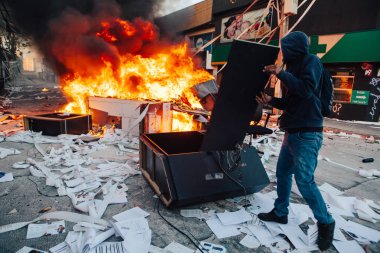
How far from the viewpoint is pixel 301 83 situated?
A: 2404 millimetres

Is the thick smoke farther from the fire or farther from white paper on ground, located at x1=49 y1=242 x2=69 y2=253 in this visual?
white paper on ground, located at x1=49 y1=242 x2=69 y2=253

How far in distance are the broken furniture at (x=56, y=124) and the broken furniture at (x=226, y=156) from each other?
4.22 meters

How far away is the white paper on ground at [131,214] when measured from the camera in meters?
3.03

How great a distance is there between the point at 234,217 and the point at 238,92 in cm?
160

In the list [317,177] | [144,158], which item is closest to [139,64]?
[144,158]

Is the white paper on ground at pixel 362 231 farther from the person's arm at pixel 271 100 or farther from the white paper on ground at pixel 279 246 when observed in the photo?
the person's arm at pixel 271 100

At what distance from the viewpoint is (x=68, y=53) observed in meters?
10.8

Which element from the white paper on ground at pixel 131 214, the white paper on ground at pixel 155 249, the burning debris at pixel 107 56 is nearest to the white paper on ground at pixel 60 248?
the white paper on ground at pixel 131 214

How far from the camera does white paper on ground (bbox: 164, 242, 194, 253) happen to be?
2.49 meters

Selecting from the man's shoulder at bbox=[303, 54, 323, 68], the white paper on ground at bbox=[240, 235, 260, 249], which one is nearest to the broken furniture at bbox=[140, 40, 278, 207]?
the man's shoulder at bbox=[303, 54, 323, 68]

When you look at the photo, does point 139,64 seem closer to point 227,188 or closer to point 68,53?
point 68,53

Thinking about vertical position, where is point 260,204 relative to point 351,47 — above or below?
below

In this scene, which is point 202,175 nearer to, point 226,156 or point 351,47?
point 226,156

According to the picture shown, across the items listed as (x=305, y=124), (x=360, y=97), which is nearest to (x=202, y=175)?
(x=305, y=124)
